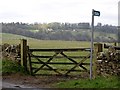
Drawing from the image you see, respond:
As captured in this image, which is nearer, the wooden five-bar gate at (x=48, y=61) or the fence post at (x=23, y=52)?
the wooden five-bar gate at (x=48, y=61)

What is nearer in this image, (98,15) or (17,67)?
(98,15)

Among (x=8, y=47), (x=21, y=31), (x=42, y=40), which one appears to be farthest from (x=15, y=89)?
(x=42, y=40)

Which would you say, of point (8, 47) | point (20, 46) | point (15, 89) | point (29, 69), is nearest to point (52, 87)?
point (15, 89)

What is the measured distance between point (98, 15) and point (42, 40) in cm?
5085

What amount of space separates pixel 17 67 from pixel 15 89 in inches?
200

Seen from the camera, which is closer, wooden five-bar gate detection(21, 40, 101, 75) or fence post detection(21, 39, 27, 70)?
wooden five-bar gate detection(21, 40, 101, 75)

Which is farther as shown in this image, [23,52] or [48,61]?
[23,52]

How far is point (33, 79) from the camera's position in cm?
1519

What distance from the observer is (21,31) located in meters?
53.6

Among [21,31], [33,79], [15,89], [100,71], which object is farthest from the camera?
[21,31]

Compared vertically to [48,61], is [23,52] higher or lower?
higher

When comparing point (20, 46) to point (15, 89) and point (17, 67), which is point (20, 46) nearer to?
point (17, 67)

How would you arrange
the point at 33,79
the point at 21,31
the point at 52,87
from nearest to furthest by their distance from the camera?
the point at 52,87
the point at 33,79
the point at 21,31

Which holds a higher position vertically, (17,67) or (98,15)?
(98,15)
